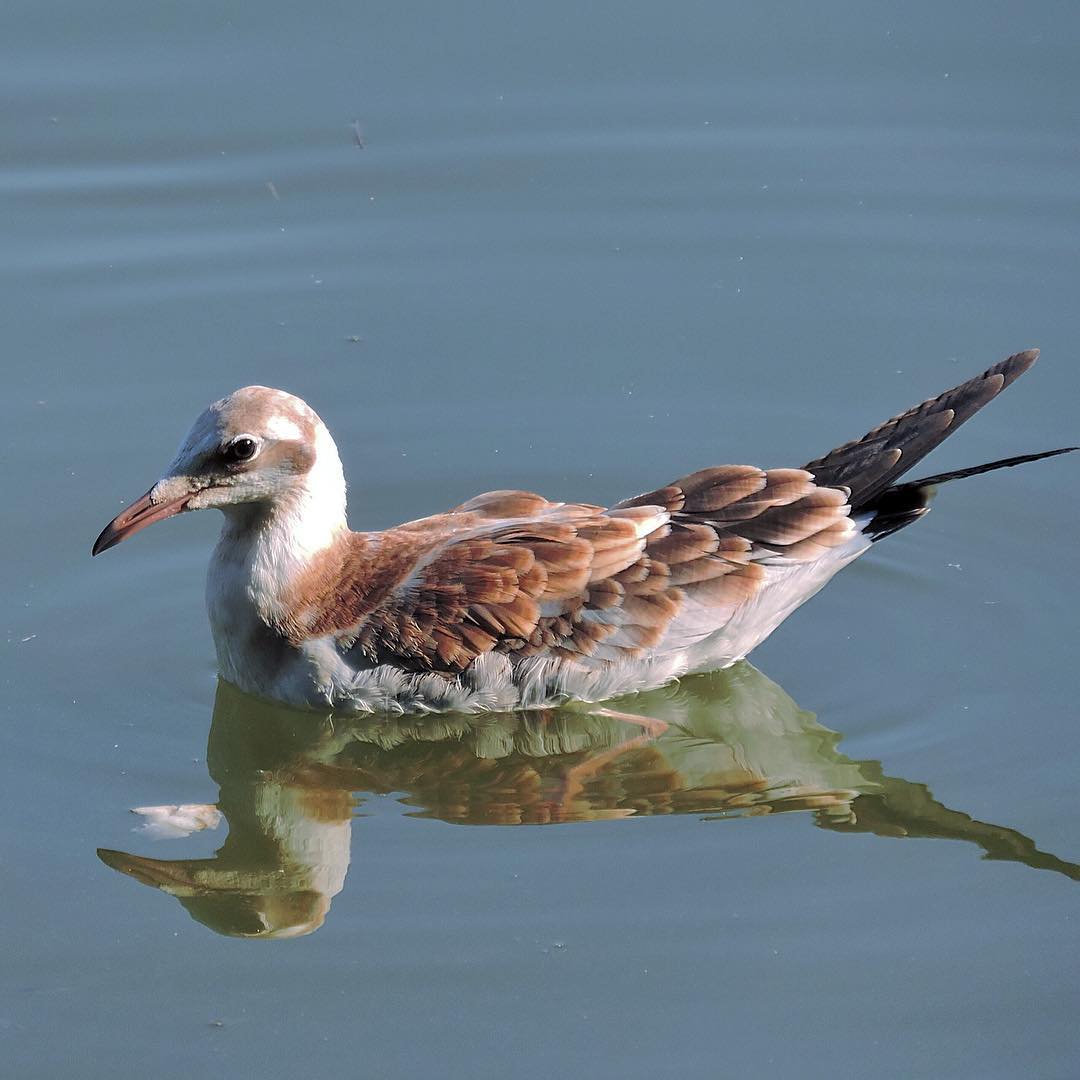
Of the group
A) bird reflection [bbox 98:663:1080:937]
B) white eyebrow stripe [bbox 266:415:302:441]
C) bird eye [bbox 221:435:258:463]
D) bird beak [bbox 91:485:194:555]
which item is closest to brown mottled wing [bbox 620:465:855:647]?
bird reflection [bbox 98:663:1080:937]

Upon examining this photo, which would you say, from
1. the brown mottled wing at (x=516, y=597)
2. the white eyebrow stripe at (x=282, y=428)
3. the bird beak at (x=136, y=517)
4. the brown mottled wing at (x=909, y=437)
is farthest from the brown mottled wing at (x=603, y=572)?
the bird beak at (x=136, y=517)

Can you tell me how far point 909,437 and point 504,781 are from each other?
8.08 feet

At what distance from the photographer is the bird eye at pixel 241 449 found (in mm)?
8680

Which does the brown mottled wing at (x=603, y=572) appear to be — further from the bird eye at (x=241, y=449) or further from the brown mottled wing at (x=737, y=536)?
the bird eye at (x=241, y=449)

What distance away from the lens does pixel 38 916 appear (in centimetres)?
793

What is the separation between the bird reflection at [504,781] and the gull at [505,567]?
0.16 meters

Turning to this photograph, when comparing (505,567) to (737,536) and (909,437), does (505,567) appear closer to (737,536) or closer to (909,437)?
(737,536)

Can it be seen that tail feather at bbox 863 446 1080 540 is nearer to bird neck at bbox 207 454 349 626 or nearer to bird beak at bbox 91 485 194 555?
bird neck at bbox 207 454 349 626

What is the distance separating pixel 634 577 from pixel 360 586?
1.25m

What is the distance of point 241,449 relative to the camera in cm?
872

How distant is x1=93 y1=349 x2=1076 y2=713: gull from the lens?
8938 millimetres

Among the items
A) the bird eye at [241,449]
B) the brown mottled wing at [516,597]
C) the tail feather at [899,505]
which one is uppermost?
the bird eye at [241,449]

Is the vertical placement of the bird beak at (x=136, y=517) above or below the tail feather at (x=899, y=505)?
above

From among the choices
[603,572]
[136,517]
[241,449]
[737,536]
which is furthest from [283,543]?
[737,536]
